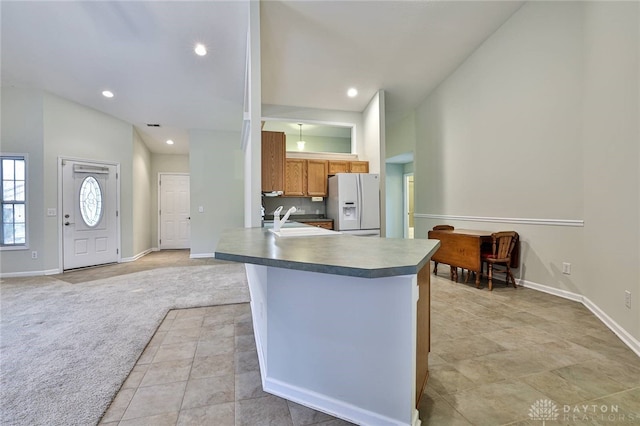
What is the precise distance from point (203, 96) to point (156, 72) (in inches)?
32.9

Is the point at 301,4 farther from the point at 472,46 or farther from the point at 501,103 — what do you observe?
the point at 501,103

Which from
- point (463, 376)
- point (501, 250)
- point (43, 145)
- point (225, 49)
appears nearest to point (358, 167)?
point (501, 250)

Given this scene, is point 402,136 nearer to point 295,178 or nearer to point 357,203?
point 357,203

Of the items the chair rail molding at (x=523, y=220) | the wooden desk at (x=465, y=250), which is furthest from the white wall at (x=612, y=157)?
the wooden desk at (x=465, y=250)

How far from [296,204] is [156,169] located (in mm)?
4626

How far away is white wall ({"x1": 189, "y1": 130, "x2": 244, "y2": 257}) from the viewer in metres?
6.36

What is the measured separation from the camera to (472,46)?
4.23 meters

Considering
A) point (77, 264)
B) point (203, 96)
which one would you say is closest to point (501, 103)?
point (203, 96)

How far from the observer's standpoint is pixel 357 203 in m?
4.85

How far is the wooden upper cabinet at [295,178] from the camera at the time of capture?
5.21 metres

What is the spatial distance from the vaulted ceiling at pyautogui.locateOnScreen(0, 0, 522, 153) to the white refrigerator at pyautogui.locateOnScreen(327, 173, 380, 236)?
1.66 metres

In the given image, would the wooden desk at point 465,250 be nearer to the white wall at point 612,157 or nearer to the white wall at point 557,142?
the white wall at point 557,142

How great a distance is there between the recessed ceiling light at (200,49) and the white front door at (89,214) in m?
3.25

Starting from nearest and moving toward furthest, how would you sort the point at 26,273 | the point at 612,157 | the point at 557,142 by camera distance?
the point at 612,157 → the point at 557,142 → the point at 26,273
